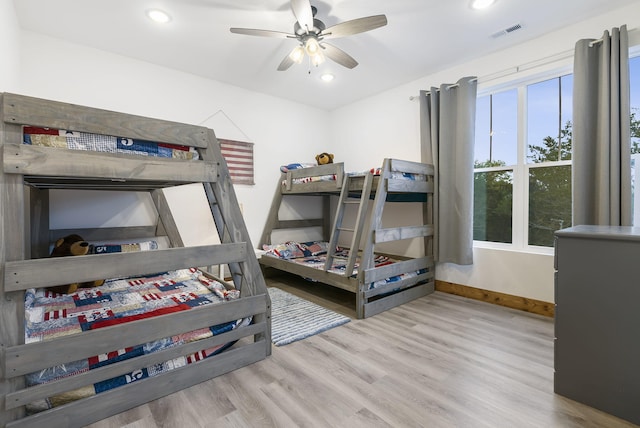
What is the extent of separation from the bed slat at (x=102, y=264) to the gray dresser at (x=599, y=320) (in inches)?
70.0

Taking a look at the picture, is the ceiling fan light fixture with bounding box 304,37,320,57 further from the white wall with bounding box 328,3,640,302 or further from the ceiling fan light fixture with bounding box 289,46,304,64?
the white wall with bounding box 328,3,640,302

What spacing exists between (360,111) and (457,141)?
1625mm

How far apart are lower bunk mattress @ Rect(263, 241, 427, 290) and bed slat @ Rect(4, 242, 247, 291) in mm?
1391

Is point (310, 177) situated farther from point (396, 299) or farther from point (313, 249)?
point (396, 299)

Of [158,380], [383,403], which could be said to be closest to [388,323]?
[383,403]

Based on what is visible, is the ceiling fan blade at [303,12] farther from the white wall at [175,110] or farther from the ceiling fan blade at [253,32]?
the white wall at [175,110]

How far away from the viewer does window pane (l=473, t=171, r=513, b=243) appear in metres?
2.99

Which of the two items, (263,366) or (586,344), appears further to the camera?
(263,366)

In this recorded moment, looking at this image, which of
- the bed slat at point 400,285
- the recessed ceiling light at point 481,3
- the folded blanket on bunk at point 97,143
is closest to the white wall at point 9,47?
the folded blanket on bunk at point 97,143

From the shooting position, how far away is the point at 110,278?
134cm

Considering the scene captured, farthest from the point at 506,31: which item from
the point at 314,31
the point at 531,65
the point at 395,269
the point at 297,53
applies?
the point at 395,269

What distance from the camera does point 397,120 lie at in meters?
3.75

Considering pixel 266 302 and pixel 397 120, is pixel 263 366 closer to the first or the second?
pixel 266 302

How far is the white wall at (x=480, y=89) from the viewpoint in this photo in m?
2.48
